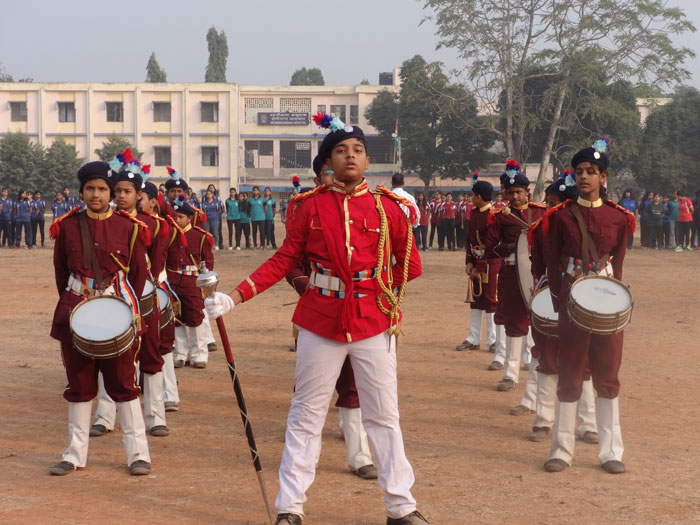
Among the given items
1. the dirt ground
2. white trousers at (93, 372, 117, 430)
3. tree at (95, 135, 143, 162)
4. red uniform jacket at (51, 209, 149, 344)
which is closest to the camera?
the dirt ground

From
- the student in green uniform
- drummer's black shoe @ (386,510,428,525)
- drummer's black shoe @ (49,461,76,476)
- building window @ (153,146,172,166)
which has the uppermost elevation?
building window @ (153,146,172,166)

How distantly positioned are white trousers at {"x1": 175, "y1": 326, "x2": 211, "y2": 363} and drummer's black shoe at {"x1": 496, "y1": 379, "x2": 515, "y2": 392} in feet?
12.0

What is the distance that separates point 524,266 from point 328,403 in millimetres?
4695

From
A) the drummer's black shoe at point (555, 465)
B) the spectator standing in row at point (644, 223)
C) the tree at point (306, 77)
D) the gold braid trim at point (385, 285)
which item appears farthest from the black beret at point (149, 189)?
the tree at point (306, 77)

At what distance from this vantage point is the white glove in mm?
4922

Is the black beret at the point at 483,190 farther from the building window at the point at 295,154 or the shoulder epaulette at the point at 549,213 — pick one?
the building window at the point at 295,154

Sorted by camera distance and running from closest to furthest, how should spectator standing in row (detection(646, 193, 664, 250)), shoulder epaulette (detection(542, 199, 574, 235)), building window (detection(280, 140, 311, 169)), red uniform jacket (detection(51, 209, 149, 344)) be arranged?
red uniform jacket (detection(51, 209, 149, 344)), shoulder epaulette (detection(542, 199, 574, 235)), spectator standing in row (detection(646, 193, 664, 250)), building window (detection(280, 140, 311, 169))

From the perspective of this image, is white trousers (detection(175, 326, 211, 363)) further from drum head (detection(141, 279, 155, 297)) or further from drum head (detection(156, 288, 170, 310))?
drum head (detection(141, 279, 155, 297))

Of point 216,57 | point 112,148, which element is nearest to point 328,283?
point 112,148

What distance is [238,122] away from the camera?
67.8 meters

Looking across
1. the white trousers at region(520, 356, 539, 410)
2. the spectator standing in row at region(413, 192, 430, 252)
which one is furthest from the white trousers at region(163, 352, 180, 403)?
the spectator standing in row at region(413, 192, 430, 252)

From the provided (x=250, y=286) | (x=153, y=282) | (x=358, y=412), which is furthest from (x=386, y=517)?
(x=153, y=282)

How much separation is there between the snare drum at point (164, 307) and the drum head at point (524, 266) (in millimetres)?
3650

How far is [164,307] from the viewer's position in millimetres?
8438
